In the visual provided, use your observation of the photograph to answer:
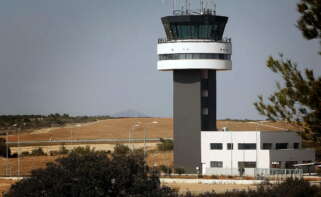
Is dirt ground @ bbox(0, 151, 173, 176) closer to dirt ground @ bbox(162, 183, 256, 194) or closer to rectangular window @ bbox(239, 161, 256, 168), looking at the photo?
rectangular window @ bbox(239, 161, 256, 168)

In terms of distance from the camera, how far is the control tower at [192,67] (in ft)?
323

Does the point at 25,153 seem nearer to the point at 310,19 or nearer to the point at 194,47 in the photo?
the point at 194,47

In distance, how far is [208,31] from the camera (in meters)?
99.1

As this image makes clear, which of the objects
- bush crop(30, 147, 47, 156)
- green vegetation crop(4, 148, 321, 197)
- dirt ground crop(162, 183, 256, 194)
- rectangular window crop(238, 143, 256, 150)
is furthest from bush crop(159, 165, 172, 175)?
green vegetation crop(4, 148, 321, 197)

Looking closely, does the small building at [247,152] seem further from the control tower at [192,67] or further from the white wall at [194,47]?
the white wall at [194,47]

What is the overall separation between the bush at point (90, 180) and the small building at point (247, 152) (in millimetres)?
40479

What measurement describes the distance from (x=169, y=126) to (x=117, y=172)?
131418 mm

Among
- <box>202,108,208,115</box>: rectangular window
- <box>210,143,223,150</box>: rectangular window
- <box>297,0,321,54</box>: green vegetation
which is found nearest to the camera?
<box>297,0,321,54</box>: green vegetation

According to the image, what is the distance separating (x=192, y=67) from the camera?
98.2 meters

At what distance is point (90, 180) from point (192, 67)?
147ft

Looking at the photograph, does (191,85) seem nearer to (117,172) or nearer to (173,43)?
(173,43)

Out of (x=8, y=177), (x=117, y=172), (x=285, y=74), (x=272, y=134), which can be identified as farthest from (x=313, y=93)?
(x=8, y=177)

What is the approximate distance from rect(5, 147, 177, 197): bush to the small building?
40.5 m

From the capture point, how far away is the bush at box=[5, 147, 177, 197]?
54.2 m
